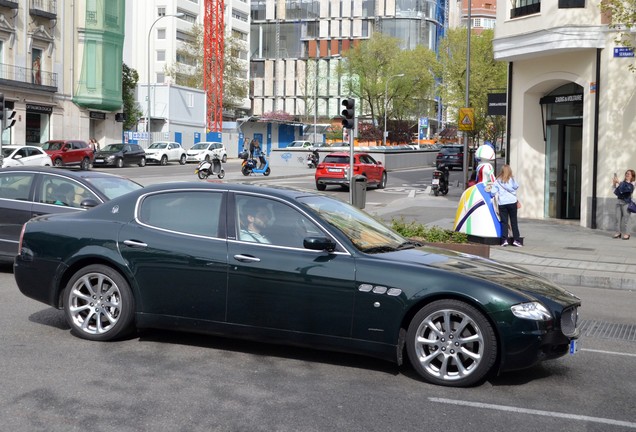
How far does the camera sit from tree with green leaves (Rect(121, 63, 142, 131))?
66.6m

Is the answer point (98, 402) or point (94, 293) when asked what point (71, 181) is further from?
point (98, 402)

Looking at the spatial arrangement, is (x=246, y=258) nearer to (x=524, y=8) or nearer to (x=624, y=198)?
(x=624, y=198)

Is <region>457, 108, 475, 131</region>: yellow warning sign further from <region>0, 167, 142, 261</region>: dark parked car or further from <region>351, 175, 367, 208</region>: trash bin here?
<region>0, 167, 142, 261</region>: dark parked car

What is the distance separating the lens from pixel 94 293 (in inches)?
283

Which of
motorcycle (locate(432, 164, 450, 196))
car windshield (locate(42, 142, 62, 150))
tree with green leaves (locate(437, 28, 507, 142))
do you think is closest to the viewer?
motorcycle (locate(432, 164, 450, 196))

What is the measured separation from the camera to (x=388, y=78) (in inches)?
3125

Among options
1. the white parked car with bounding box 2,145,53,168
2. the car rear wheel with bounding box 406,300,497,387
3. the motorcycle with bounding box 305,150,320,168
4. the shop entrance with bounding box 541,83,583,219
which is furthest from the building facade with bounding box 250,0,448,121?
the car rear wheel with bounding box 406,300,497,387

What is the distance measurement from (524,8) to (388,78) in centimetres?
5843

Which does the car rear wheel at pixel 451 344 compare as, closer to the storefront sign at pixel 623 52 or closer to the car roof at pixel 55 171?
the car roof at pixel 55 171

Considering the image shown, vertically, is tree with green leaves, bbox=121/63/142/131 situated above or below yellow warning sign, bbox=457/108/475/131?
above

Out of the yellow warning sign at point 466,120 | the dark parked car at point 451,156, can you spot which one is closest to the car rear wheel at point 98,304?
the yellow warning sign at point 466,120

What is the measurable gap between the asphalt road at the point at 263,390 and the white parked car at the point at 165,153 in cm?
4796

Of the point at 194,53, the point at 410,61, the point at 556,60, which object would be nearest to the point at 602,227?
the point at 556,60

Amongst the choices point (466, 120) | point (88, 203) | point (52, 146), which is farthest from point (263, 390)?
point (52, 146)
